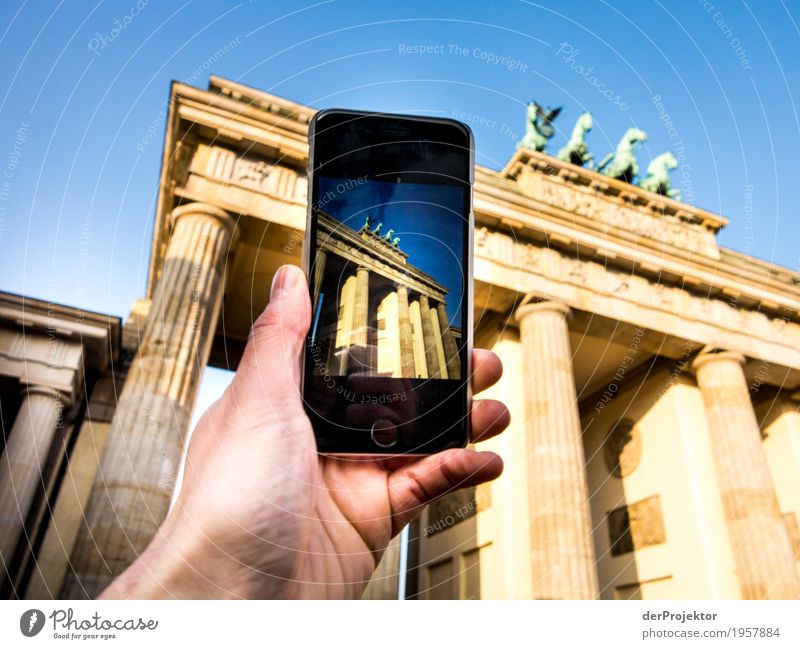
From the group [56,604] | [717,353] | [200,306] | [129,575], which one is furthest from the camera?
[717,353]

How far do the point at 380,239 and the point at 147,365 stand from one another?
17.8 feet

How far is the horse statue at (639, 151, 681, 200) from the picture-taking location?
42.9 feet

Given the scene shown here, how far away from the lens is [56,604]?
1696 mm

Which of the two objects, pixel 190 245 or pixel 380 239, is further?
pixel 190 245

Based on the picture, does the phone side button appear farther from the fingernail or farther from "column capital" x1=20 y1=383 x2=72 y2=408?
"column capital" x1=20 y1=383 x2=72 y2=408

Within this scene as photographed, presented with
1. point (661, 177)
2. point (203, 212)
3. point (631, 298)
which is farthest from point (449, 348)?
point (661, 177)

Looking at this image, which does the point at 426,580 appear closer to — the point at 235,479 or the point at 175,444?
the point at 175,444

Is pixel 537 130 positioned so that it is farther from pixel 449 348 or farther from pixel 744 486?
pixel 449 348

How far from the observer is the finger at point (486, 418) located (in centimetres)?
179

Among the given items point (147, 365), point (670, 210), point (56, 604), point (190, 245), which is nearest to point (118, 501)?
point (147, 365)

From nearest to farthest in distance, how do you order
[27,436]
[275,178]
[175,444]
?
[175,444], [275,178], [27,436]

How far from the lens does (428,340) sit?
72.9 inches

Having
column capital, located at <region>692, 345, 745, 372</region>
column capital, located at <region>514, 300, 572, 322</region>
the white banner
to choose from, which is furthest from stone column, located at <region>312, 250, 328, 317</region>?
column capital, located at <region>692, 345, 745, 372</region>

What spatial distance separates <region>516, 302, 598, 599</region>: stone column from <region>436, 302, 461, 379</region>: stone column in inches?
254
